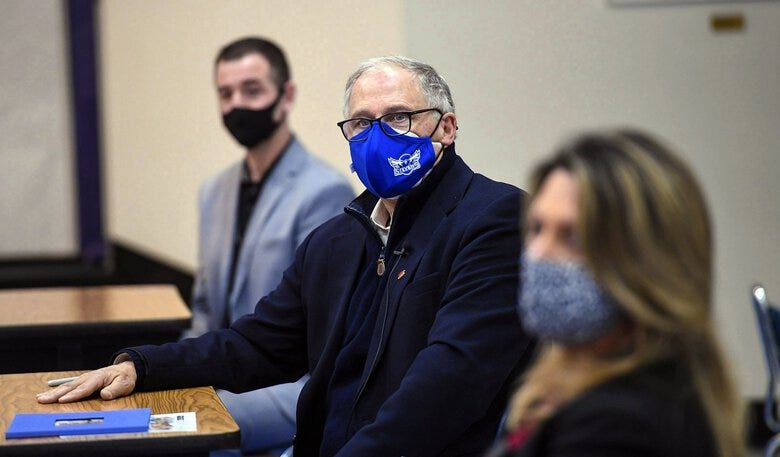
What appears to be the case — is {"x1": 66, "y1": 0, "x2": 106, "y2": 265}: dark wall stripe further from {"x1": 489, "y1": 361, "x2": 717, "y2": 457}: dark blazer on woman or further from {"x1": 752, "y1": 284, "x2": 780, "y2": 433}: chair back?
{"x1": 489, "y1": 361, "x2": 717, "y2": 457}: dark blazer on woman

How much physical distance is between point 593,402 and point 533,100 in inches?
150

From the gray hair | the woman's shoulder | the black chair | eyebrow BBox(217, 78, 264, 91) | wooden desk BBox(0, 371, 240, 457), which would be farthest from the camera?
eyebrow BBox(217, 78, 264, 91)

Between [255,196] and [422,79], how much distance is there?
177 cm

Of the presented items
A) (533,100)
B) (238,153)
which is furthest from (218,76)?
(238,153)

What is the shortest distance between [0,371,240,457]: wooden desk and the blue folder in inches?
0.9

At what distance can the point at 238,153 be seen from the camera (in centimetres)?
643

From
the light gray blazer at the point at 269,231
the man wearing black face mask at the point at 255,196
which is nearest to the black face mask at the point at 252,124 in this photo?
the man wearing black face mask at the point at 255,196

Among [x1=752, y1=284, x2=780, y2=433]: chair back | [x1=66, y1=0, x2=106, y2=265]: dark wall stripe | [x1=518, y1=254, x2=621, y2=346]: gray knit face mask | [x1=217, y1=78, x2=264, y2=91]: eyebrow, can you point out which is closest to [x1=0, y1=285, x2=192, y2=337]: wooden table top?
[x1=217, y1=78, x2=264, y2=91]: eyebrow

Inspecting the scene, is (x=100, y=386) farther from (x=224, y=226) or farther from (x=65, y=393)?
(x=224, y=226)

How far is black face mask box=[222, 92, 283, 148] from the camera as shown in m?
4.56

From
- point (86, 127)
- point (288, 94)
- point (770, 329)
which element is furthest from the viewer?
point (86, 127)

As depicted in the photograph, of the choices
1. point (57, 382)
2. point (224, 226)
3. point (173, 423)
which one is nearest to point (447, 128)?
point (173, 423)

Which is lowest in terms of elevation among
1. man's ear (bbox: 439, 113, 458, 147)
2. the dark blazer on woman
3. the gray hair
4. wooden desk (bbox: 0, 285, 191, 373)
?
wooden desk (bbox: 0, 285, 191, 373)

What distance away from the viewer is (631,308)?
4.48ft
